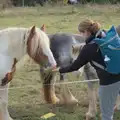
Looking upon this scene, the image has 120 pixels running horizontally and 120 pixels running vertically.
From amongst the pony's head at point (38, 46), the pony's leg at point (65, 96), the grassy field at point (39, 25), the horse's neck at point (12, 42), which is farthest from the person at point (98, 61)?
the pony's leg at point (65, 96)

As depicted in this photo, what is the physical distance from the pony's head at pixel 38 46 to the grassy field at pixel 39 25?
0.49 m

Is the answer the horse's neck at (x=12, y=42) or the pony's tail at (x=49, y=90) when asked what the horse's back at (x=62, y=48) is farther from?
the horse's neck at (x=12, y=42)

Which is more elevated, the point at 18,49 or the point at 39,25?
the point at 18,49

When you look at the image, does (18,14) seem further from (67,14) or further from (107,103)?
(107,103)

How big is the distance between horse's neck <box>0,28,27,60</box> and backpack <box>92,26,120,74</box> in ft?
3.84

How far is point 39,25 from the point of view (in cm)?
1514

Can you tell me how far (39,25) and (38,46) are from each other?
34.1 feet

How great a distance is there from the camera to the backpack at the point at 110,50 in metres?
4.04

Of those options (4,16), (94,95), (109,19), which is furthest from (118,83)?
(4,16)

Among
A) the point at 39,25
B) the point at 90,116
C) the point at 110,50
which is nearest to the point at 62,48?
the point at 90,116

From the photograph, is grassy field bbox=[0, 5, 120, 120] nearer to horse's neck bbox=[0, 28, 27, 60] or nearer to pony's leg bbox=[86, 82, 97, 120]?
pony's leg bbox=[86, 82, 97, 120]

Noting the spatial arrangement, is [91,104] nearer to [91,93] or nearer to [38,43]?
[91,93]

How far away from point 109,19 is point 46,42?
1227 centimetres

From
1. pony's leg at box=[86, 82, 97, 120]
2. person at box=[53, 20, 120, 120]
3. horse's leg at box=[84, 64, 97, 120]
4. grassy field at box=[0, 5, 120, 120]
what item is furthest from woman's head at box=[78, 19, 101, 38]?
pony's leg at box=[86, 82, 97, 120]
